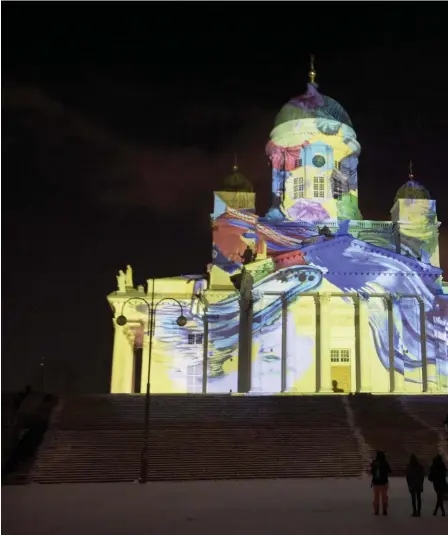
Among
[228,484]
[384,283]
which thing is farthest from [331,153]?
[228,484]

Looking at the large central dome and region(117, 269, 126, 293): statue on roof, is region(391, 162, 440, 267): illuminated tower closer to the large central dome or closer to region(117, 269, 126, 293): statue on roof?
the large central dome

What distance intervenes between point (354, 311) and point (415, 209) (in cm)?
1067

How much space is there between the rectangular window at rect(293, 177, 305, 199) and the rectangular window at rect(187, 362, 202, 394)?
530 inches

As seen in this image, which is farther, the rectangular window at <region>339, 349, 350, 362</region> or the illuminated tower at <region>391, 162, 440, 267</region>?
the illuminated tower at <region>391, 162, 440, 267</region>

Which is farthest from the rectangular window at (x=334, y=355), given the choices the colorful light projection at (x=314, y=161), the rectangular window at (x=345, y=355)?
the colorful light projection at (x=314, y=161)

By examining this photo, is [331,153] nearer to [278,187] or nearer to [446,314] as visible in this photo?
[278,187]

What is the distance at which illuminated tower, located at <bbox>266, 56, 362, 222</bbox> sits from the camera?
5208cm

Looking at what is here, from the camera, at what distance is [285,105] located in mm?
54281

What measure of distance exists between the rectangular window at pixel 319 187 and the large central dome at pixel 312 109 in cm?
432

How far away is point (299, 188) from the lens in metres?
52.8

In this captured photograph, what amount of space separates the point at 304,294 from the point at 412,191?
45.5 ft

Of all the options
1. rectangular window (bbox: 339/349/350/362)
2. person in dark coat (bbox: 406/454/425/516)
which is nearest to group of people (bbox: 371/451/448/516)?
person in dark coat (bbox: 406/454/425/516)

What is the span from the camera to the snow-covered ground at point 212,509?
14594 mm

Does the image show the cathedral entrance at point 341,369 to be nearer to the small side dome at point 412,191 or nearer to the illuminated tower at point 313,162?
the illuminated tower at point 313,162
